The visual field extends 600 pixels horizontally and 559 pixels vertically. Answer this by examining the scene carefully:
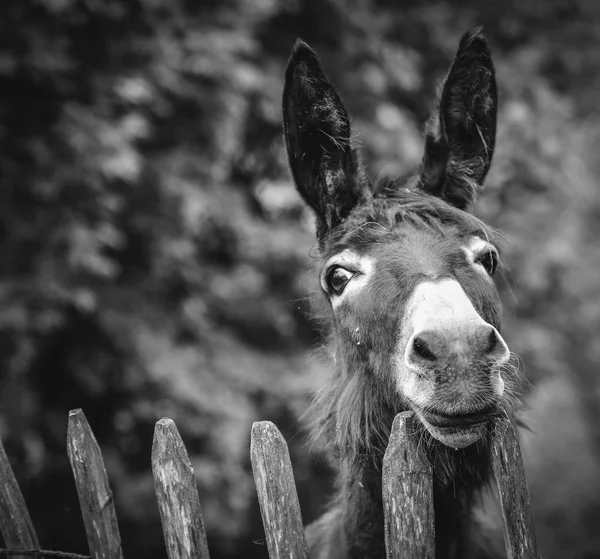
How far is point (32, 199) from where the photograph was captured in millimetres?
4914

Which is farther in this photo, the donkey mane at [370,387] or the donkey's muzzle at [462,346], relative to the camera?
the donkey mane at [370,387]

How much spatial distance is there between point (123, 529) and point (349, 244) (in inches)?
164

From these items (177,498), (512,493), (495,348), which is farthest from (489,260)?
(177,498)

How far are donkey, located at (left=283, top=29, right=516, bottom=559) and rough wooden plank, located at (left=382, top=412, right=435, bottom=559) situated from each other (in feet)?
0.83

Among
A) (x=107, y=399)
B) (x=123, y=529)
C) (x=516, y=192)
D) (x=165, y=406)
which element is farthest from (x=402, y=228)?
(x=516, y=192)

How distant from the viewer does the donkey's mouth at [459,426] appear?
73.7 inches

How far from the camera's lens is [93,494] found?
1.96 meters

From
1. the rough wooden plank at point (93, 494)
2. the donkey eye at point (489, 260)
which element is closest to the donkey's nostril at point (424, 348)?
the donkey eye at point (489, 260)

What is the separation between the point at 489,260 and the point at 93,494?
5.80 ft

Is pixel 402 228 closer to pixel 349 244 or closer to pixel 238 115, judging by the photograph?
pixel 349 244

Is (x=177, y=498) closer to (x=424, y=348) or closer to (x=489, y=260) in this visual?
(x=424, y=348)

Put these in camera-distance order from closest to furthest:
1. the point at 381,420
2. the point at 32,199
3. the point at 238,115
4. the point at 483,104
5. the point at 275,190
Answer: the point at 381,420, the point at 483,104, the point at 32,199, the point at 238,115, the point at 275,190

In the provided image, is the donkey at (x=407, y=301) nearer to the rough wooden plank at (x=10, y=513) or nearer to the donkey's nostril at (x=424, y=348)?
the donkey's nostril at (x=424, y=348)

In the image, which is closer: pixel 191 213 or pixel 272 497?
pixel 272 497
